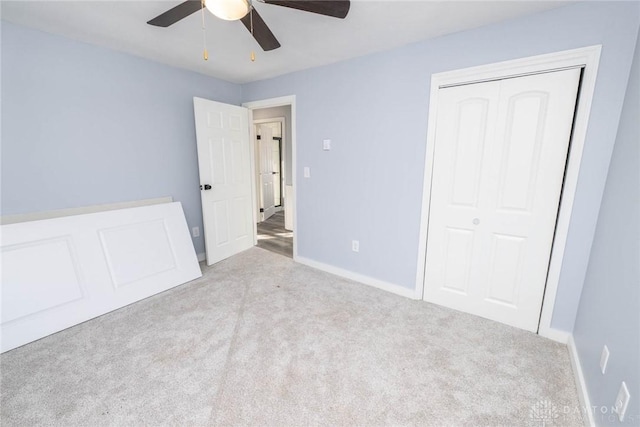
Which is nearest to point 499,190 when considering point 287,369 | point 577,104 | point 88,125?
point 577,104

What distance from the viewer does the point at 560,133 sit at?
179 centimetres

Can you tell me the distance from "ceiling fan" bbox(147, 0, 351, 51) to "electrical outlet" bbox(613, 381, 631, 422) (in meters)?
2.03

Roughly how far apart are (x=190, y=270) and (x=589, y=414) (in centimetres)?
316

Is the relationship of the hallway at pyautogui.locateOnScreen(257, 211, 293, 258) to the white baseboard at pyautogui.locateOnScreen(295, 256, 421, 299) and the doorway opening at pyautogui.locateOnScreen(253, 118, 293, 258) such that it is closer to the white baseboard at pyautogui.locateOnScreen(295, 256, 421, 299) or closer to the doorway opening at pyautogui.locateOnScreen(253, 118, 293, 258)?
the doorway opening at pyautogui.locateOnScreen(253, 118, 293, 258)

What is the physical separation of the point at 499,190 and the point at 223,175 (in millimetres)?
2890

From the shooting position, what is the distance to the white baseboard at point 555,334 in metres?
1.92

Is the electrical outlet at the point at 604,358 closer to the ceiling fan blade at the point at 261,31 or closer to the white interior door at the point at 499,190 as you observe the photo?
the white interior door at the point at 499,190

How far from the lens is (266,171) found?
592 cm

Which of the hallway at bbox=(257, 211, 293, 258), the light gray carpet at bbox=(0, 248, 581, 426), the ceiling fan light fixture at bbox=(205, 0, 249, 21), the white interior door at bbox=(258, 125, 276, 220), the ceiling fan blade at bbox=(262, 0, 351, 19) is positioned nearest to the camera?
the ceiling fan light fixture at bbox=(205, 0, 249, 21)

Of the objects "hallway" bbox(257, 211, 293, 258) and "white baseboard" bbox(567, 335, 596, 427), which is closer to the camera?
"white baseboard" bbox(567, 335, 596, 427)

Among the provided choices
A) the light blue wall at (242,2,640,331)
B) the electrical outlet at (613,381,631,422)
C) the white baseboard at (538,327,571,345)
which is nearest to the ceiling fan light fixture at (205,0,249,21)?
the light blue wall at (242,2,640,331)

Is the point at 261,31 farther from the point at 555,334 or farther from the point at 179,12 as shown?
the point at 555,334

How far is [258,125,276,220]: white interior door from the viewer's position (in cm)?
564

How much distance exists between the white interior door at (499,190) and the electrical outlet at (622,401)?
1.01 metres
